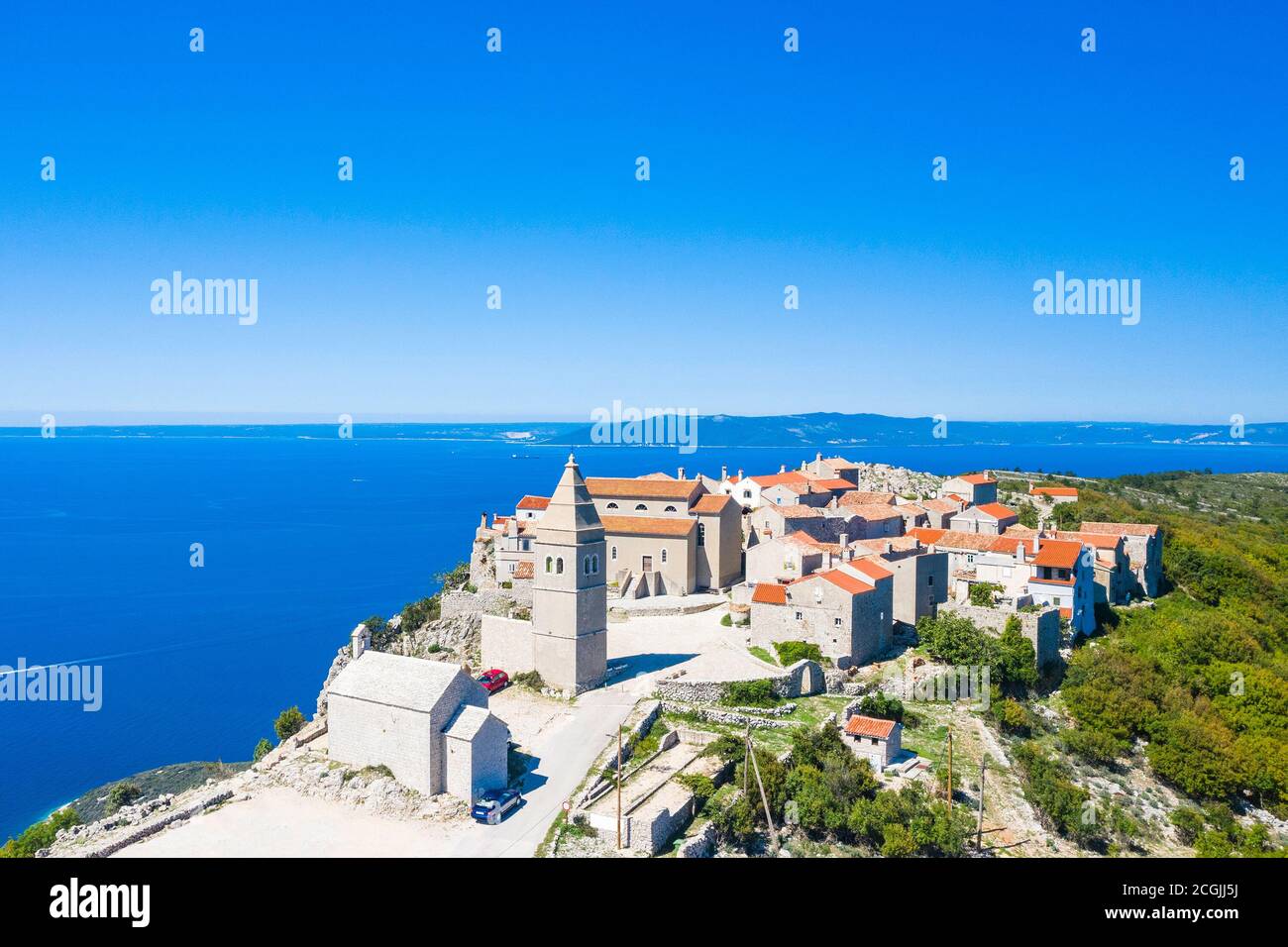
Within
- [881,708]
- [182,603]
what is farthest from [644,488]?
[182,603]

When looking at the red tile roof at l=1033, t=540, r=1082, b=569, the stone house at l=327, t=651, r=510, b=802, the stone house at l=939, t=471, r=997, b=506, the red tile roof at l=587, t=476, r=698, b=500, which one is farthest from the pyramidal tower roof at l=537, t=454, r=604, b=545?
the stone house at l=939, t=471, r=997, b=506

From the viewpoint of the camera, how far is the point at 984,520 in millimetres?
50781

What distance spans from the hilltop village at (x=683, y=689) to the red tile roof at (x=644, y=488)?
13 cm

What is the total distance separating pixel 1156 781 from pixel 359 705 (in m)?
28.6

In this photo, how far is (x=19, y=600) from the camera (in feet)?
265

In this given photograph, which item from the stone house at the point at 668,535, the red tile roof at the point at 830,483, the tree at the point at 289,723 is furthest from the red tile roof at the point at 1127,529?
the tree at the point at 289,723

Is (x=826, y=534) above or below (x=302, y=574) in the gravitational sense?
above

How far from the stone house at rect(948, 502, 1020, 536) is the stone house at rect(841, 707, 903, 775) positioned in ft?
81.2

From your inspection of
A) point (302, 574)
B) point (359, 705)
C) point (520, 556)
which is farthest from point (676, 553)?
point (302, 574)

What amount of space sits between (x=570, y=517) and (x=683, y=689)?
750cm

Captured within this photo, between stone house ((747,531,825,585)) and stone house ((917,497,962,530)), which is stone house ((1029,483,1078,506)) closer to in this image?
stone house ((917,497,962,530))

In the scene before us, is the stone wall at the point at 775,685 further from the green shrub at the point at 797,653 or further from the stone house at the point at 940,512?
the stone house at the point at 940,512

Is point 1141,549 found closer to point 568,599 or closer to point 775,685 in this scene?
point 775,685
